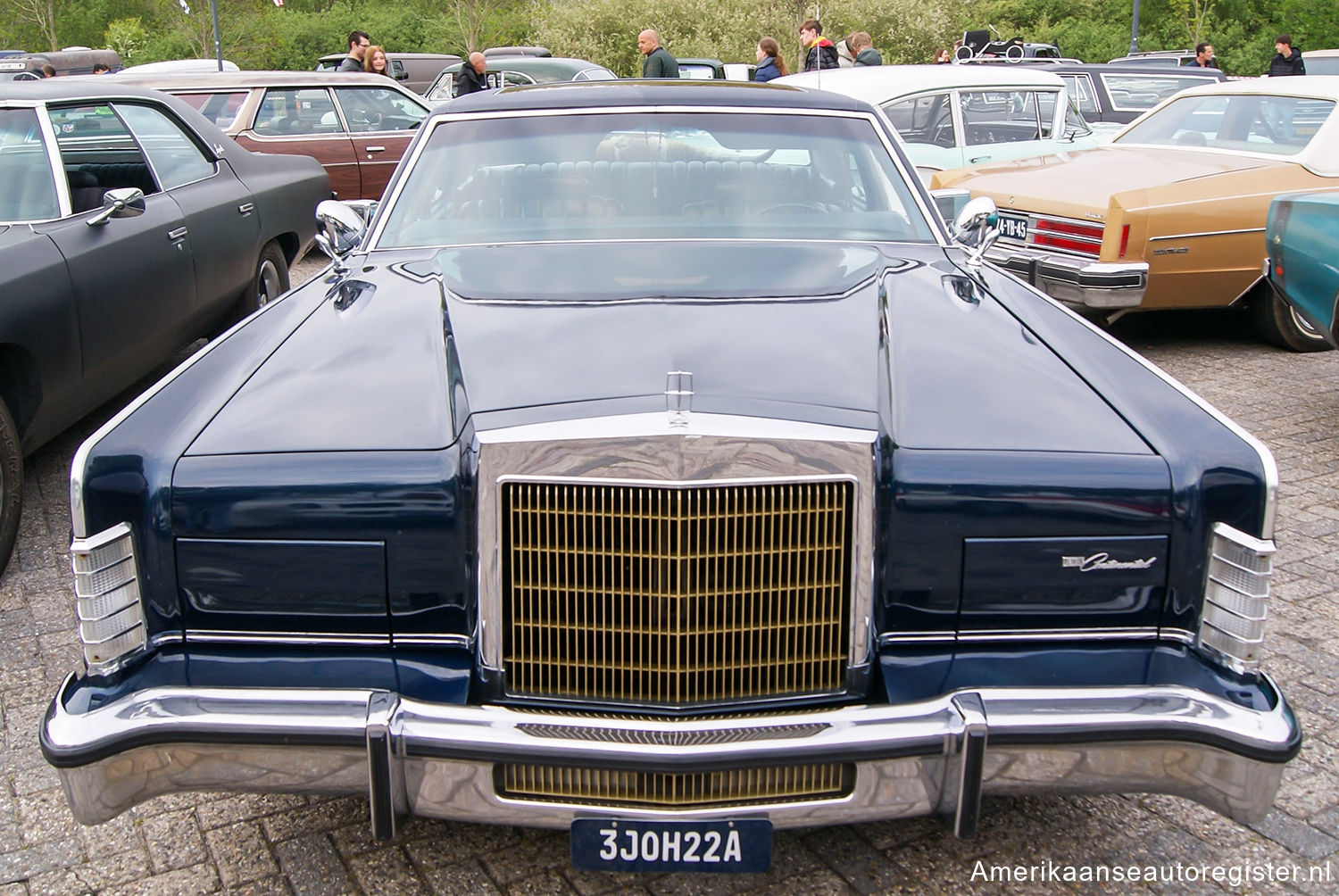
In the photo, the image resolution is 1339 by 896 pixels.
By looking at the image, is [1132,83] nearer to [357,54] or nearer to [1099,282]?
[1099,282]

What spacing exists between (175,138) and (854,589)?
5.16 metres

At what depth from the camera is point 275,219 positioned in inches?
263

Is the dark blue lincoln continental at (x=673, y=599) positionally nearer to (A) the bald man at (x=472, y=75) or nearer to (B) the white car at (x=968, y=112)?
(B) the white car at (x=968, y=112)

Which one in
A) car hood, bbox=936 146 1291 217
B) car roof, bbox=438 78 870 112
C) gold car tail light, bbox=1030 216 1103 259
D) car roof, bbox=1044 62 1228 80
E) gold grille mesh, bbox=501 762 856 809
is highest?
car roof, bbox=1044 62 1228 80

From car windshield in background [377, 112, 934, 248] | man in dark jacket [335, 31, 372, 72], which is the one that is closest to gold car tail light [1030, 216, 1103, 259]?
car windshield in background [377, 112, 934, 248]

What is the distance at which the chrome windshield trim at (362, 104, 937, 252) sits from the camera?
3.76m

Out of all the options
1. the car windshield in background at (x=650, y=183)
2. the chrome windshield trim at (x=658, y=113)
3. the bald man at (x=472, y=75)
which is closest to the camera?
the car windshield in background at (x=650, y=183)

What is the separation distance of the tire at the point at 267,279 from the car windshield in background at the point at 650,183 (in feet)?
9.42

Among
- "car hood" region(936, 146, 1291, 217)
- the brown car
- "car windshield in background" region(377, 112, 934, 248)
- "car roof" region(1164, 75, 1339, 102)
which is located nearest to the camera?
"car windshield in background" region(377, 112, 934, 248)

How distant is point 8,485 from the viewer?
4.05 m

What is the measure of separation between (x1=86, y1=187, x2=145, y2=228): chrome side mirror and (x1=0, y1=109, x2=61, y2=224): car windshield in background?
0.49 ft

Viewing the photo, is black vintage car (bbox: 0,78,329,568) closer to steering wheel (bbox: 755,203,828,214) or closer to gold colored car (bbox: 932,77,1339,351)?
steering wheel (bbox: 755,203,828,214)

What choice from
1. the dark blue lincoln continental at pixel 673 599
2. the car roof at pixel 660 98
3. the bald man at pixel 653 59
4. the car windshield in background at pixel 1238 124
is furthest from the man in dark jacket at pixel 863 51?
the dark blue lincoln continental at pixel 673 599

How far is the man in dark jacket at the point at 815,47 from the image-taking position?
11.9 m
